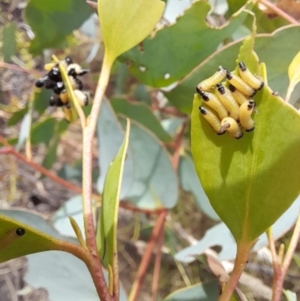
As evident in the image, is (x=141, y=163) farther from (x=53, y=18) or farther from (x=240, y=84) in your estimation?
(x=240, y=84)

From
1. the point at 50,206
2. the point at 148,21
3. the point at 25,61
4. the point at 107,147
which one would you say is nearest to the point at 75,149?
the point at 50,206

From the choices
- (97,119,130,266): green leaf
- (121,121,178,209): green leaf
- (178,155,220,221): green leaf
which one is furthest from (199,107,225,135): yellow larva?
(178,155,220,221): green leaf

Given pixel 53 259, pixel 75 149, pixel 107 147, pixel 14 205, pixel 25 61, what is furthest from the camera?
Answer: pixel 75 149

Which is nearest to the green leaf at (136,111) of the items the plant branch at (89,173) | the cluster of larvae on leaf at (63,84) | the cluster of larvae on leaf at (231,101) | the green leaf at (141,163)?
the green leaf at (141,163)

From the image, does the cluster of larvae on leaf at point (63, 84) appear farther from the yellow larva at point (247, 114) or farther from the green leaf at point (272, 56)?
the yellow larva at point (247, 114)

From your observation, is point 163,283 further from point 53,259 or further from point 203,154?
point 203,154

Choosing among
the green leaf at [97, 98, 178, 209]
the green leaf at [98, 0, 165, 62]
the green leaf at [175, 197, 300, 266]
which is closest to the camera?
the green leaf at [98, 0, 165, 62]

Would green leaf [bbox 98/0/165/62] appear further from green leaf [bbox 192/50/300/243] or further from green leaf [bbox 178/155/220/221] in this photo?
green leaf [bbox 178/155/220/221]

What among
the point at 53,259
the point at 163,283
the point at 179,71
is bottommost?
the point at 163,283
